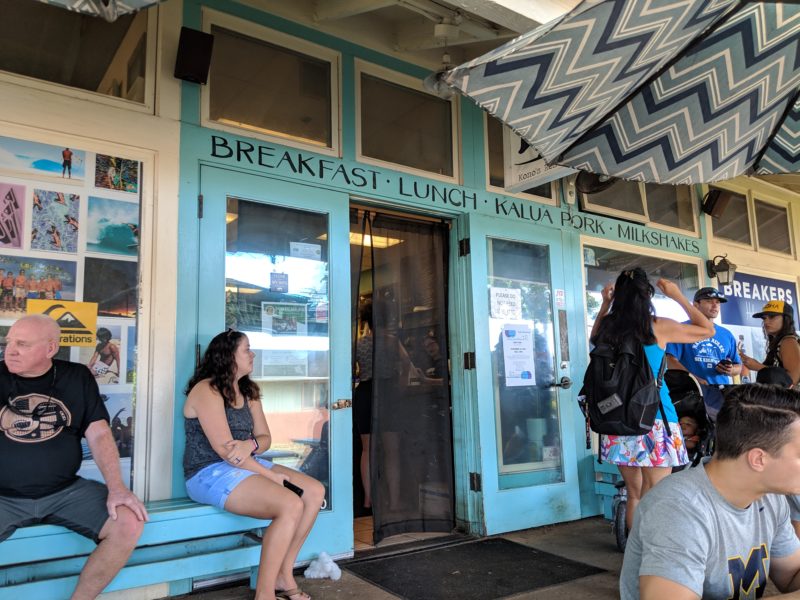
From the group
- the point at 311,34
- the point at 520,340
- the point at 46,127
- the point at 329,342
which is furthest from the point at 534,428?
the point at 46,127

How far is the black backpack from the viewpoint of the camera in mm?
3113

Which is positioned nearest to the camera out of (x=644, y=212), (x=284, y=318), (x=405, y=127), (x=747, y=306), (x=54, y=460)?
(x=54, y=460)

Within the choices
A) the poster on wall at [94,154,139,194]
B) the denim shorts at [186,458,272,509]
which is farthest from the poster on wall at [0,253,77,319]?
the denim shorts at [186,458,272,509]

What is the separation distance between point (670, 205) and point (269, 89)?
3841 mm

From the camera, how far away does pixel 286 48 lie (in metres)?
3.64

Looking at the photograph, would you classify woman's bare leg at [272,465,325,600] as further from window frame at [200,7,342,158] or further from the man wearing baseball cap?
the man wearing baseball cap

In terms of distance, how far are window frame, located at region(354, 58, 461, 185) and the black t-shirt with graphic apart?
6.73 ft

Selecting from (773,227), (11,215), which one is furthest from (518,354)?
(773,227)

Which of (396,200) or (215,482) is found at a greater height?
(396,200)

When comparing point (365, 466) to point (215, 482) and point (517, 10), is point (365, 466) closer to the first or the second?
point (215, 482)

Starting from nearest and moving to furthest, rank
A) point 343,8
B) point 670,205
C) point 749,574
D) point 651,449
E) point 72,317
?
point 749,574
point 72,317
point 651,449
point 343,8
point 670,205

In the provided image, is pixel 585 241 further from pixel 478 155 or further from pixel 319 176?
pixel 319 176

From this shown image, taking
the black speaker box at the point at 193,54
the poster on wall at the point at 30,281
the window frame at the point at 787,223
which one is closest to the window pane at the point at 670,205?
the window frame at the point at 787,223

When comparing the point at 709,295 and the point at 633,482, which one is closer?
the point at 633,482
